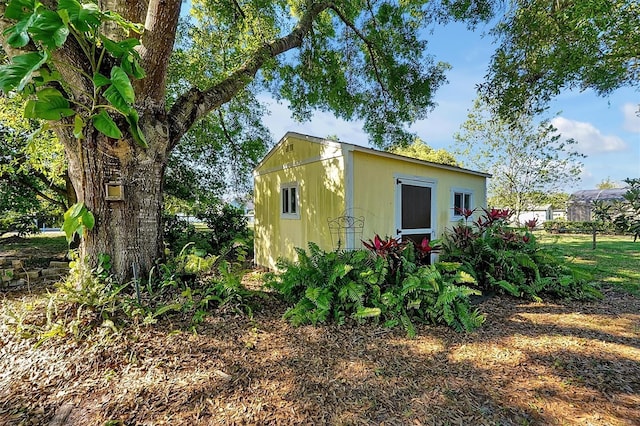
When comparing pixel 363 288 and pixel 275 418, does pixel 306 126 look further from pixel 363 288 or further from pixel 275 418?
pixel 275 418

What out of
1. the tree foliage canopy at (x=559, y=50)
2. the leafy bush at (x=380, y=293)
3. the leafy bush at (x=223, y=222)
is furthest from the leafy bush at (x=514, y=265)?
the leafy bush at (x=223, y=222)

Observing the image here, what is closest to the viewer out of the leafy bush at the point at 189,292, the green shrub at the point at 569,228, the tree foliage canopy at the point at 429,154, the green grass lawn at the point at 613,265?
the leafy bush at the point at 189,292

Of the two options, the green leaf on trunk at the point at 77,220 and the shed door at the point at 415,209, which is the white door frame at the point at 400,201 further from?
the green leaf on trunk at the point at 77,220

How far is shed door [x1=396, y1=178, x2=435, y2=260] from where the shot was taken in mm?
5485

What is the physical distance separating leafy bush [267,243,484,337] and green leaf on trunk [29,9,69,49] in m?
3.06

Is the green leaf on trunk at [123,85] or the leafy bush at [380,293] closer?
the green leaf on trunk at [123,85]

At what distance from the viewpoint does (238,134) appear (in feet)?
28.6

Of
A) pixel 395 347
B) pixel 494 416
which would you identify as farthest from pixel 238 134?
pixel 494 416

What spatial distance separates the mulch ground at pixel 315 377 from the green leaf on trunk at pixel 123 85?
6.63ft

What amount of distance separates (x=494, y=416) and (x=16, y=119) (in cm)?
670

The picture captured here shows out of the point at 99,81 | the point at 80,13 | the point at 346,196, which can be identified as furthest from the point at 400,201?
the point at 80,13

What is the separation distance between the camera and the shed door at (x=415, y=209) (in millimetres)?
5485

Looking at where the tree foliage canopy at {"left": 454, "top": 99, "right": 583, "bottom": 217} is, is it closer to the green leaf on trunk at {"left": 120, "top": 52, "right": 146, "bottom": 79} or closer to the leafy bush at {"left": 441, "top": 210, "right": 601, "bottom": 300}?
the leafy bush at {"left": 441, "top": 210, "right": 601, "bottom": 300}

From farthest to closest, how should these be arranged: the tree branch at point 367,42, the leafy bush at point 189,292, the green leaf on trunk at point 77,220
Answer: the tree branch at point 367,42 → the leafy bush at point 189,292 → the green leaf on trunk at point 77,220
